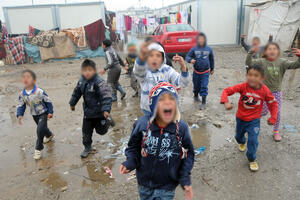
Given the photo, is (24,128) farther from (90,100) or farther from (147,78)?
(147,78)

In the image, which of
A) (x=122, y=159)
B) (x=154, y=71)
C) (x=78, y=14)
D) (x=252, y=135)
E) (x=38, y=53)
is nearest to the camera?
(x=154, y=71)

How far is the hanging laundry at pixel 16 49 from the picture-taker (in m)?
13.2

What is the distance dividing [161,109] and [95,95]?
203 cm

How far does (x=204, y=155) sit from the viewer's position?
12.1 feet

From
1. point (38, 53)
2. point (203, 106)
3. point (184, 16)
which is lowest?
point (203, 106)

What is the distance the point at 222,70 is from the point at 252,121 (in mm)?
7003

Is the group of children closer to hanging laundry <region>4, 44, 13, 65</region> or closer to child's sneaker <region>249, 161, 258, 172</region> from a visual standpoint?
child's sneaker <region>249, 161, 258, 172</region>

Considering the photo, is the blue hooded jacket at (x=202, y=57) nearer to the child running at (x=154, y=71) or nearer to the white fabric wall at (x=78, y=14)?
the child running at (x=154, y=71)

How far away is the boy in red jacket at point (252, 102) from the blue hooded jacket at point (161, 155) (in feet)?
4.33

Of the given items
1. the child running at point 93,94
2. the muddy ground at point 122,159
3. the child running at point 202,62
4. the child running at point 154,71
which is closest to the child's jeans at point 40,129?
the muddy ground at point 122,159

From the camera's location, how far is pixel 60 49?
45.0 feet

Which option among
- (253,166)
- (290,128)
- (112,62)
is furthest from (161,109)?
(112,62)

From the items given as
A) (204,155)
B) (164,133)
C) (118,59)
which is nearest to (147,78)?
(164,133)

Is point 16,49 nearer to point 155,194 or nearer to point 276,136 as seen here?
point 276,136
